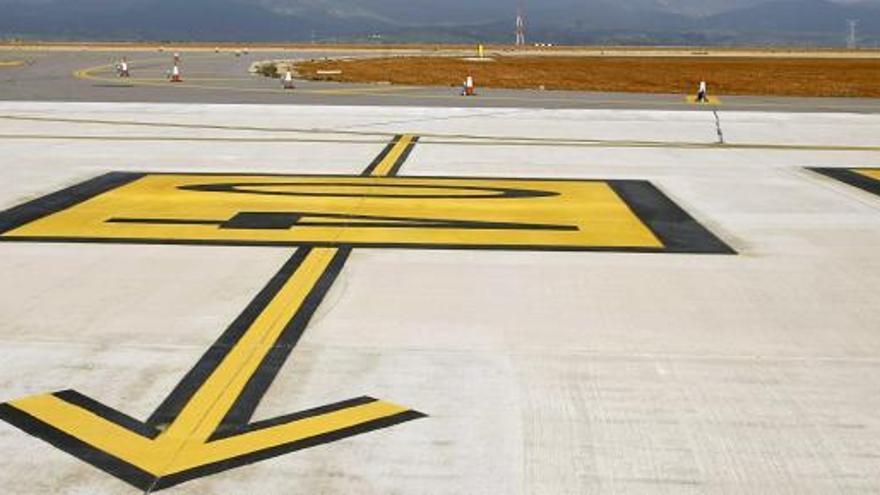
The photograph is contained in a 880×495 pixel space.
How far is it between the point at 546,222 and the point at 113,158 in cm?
811

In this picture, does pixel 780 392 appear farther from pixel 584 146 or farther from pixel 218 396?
pixel 584 146

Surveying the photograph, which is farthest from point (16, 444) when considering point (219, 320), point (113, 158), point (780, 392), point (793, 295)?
point (113, 158)

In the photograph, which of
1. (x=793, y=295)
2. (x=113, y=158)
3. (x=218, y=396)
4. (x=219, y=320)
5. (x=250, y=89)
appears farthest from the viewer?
(x=250, y=89)

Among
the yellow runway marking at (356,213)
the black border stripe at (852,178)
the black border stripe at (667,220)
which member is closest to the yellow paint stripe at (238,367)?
the yellow runway marking at (356,213)

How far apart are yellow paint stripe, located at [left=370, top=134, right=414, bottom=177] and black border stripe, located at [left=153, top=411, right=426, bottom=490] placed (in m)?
8.59

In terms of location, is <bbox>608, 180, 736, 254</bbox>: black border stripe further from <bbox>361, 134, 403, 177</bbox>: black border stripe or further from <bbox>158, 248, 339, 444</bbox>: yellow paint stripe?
<bbox>158, 248, 339, 444</bbox>: yellow paint stripe

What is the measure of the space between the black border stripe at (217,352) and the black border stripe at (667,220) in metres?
3.83

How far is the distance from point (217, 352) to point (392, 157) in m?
9.62

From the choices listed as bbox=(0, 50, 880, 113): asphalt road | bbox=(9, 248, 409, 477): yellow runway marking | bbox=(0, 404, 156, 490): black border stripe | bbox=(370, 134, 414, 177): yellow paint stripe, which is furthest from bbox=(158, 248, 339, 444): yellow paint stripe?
bbox=(0, 50, 880, 113): asphalt road

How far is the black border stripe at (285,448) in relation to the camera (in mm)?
4277

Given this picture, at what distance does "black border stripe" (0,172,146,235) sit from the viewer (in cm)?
1000

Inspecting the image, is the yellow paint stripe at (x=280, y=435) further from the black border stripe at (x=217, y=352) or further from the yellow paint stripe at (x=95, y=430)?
the black border stripe at (x=217, y=352)

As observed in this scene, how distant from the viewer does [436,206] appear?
11031 millimetres

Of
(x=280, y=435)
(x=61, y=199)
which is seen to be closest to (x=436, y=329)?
(x=280, y=435)
